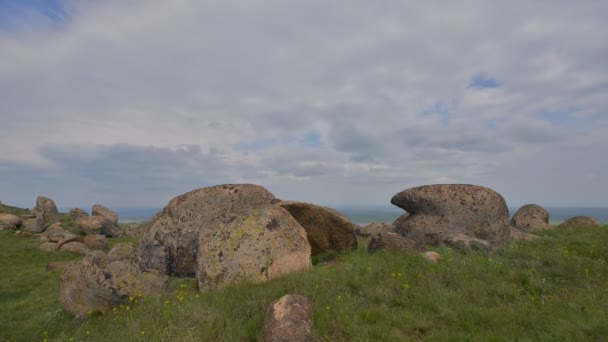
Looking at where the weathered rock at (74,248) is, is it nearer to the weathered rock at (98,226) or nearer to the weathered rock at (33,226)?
the weathered rock at (33,226)

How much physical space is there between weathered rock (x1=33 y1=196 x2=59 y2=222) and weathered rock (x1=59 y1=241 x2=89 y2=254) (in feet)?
80.2

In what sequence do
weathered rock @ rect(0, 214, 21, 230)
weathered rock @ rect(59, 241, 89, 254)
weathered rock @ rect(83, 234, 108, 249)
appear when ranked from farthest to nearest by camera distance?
weathered rock @ rect(0, 214, 21, 230) → weathered rock @ rect(83, 234, 108, 249) → weathered rock @ rect(59, 241, 89, 254)

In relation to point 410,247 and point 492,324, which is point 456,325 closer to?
point 492,324

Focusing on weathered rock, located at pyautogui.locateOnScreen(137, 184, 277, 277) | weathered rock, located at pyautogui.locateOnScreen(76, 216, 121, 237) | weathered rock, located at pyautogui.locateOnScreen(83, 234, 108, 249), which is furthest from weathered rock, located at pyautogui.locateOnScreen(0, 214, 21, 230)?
weathered rock, located at pyautogui.locateOnScreen(137, 184, 277, 277)

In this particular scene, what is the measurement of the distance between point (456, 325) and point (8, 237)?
54.8 m

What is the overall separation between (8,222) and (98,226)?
35.2ft

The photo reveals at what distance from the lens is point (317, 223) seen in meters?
17.0

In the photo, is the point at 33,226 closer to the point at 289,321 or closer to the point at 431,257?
the point at 431,257

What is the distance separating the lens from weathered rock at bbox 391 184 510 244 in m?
20.9

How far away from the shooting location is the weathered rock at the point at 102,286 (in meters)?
12.4

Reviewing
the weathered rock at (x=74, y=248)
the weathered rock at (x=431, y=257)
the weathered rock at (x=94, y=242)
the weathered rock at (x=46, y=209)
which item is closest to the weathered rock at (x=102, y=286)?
the weathered rock at (x=431, y=257)

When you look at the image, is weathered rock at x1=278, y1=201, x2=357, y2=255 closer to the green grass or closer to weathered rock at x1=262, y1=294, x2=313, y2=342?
the green grass

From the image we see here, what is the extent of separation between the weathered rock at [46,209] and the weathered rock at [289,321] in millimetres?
64680

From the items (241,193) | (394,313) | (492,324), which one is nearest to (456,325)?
(492,324)
